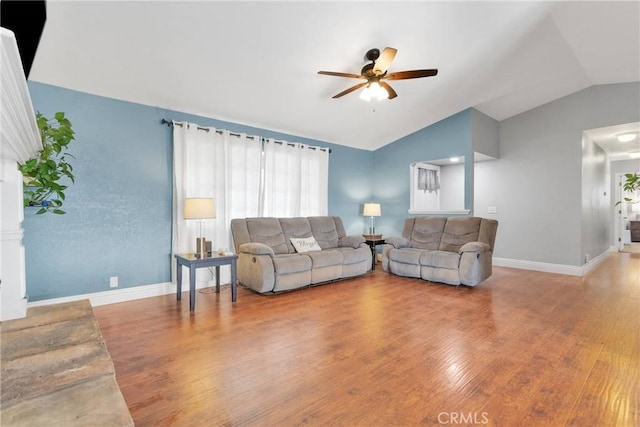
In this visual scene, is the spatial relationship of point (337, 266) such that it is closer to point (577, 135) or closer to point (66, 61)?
point (66, 61)

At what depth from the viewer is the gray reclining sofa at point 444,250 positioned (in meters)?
4.24

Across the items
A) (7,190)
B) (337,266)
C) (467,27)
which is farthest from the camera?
(337,266)

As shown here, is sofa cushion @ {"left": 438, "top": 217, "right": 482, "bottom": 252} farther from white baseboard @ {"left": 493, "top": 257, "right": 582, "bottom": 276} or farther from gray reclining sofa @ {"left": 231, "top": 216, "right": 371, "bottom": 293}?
white baseboard @ {"left": 493, "top": 257, "right": 582, "bottom": 276}

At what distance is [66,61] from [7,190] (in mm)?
1894

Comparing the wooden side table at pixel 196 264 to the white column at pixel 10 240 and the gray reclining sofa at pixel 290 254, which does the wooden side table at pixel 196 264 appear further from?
the white column at pixel 10 240

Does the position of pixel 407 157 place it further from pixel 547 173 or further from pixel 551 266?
pixel 551 266

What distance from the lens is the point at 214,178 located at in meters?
4.29

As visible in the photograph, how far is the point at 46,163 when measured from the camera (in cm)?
196

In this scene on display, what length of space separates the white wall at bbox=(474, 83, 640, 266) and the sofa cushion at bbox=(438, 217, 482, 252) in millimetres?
1760

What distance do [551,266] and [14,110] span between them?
6776 mm

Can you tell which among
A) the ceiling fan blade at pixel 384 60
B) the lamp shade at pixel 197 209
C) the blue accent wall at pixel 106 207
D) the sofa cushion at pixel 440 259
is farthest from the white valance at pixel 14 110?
the sofa cushion at pixel 440 259

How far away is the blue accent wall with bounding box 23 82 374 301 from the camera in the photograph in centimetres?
320

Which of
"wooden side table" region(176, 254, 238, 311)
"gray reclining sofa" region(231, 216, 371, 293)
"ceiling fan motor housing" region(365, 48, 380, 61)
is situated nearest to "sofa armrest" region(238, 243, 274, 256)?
"gray reclining sofa" region(231, 216, 371, 293)

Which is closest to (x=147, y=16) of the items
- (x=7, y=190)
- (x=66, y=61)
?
(x=66, y=61)
